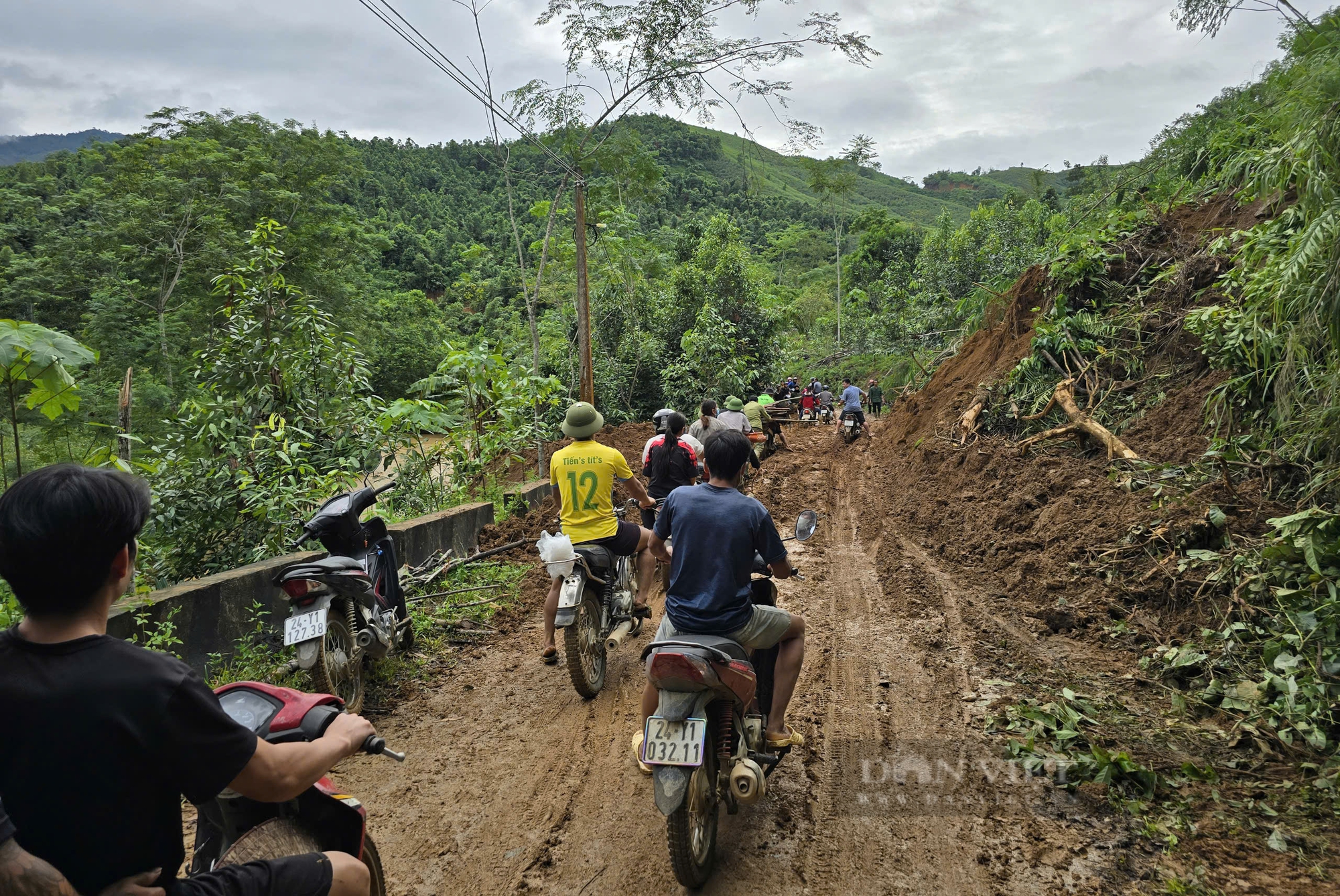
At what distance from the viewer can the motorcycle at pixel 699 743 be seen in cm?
327

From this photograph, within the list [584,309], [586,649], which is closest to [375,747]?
[586,649]

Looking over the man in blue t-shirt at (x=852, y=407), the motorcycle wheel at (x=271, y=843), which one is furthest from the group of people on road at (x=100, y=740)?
the man in blue t-shirt at (x=852, y=407)

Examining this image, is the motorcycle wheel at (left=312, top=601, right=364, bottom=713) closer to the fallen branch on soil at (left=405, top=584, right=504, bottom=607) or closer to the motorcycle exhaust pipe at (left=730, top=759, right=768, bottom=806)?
the fallen branch on soil at (left=405, top=584, right=504, bottom=607)

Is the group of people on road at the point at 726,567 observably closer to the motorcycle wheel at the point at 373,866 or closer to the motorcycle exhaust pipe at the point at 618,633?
the motorcycle wheel at the point at 373,866

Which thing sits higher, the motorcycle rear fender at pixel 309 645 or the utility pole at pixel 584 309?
the utility pole at pixel 584 309

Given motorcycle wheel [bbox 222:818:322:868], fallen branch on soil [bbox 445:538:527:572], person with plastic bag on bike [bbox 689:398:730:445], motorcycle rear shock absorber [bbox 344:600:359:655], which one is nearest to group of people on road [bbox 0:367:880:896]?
motorcycle wheel [bbox 222:818:322:868]

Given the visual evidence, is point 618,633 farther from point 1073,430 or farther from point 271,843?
point 1073,430

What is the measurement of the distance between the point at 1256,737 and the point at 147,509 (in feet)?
16.8

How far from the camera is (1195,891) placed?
10.4 feet

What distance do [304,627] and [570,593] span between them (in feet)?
5.29

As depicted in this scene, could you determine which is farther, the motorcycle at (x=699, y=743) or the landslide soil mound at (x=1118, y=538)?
the landslide soil mound at (x=1118, y=538)

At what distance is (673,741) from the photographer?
3.35m

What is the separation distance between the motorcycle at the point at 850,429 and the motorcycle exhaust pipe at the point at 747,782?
16898 mm

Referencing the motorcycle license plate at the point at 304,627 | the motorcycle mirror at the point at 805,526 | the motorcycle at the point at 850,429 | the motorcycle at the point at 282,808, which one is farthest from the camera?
the motorcycle at the point at 850,429
